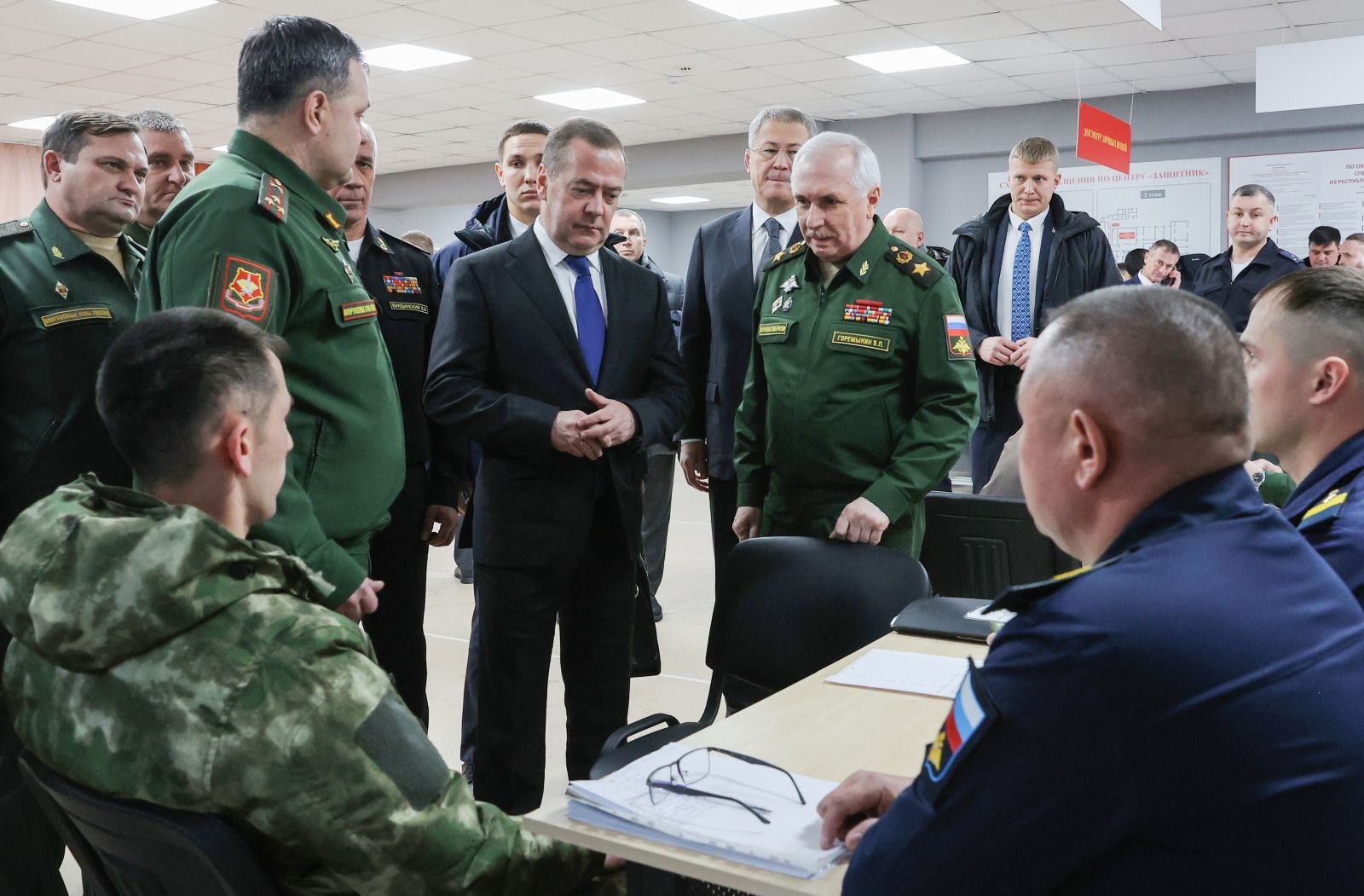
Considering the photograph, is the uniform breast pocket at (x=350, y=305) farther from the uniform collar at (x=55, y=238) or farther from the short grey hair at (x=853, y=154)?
the short grey hair at (x=853, y=154)

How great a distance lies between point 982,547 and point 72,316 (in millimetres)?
2299

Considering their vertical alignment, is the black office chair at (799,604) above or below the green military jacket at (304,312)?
below

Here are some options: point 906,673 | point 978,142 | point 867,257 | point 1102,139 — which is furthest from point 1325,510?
point 978,142

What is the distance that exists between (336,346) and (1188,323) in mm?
1425

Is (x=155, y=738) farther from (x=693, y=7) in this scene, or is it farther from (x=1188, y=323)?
(x=693, y=7)

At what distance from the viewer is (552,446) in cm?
251

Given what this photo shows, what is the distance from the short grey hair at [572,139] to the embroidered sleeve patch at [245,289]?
3.14 feet

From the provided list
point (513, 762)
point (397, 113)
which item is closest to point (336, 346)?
point (513, 762)

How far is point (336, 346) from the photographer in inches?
77.0

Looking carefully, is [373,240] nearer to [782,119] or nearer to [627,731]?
[782,119]

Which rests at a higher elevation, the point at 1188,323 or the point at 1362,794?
the point at 1188,323

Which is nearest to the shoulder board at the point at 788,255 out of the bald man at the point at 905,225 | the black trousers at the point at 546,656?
the black trousers at the point at 546,656

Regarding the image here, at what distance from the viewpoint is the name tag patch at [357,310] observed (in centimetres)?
196

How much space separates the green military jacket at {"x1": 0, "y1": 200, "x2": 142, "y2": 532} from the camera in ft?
7.88
